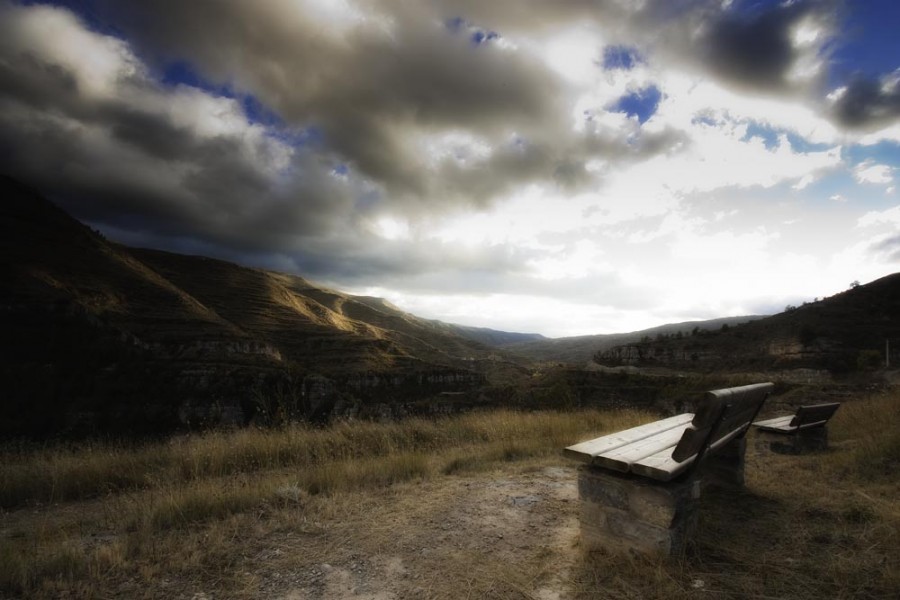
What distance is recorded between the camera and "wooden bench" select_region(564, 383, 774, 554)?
2.23m

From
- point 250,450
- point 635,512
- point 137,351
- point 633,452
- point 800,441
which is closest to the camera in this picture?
point 635,512

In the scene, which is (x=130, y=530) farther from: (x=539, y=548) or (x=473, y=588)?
(x=539, y=548)

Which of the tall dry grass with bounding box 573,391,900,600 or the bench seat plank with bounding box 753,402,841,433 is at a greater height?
the bench seat plank with bounding box 753,402,841,433

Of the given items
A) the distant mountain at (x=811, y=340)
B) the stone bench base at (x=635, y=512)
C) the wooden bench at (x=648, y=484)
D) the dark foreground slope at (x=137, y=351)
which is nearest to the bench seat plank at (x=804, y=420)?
the wooden bench at (x=648, y=484)

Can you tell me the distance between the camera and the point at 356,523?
3229mm

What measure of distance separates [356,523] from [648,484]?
2.32 metres

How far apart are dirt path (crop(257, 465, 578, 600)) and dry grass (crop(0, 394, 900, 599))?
0.06ft

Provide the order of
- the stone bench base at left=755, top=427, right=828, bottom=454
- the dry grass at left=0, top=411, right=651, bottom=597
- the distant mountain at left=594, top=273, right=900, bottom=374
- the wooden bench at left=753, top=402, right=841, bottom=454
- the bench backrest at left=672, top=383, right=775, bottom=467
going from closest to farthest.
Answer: the bench backrest at left=672, top=383, right=775, bottom=467
the dry grass at left=0, top=411, right=651, bottom=597
the wooden bench at left=753, top=402, right=841, bottom=454
the stone bench base at left=755, top=427, right=828, bottom=454
the distant mountain at left=594, top=273, right=900, bottom=374

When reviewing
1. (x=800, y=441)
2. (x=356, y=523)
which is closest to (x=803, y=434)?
(x=800, y=441)

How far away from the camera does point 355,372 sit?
67.1 meters

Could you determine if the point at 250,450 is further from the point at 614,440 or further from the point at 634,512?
the point at 634,512

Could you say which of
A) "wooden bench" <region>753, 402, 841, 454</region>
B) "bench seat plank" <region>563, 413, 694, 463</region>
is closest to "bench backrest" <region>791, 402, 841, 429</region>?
"wooden bench" <region>753, 402, 841, 454</region>

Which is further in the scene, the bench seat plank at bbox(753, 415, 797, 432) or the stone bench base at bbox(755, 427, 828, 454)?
the stone bench base at bbox(755, 427, 828, 454)

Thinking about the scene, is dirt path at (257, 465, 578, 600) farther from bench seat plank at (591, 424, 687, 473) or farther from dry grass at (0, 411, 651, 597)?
bench seat plank at (591, 424, 687, 473)
